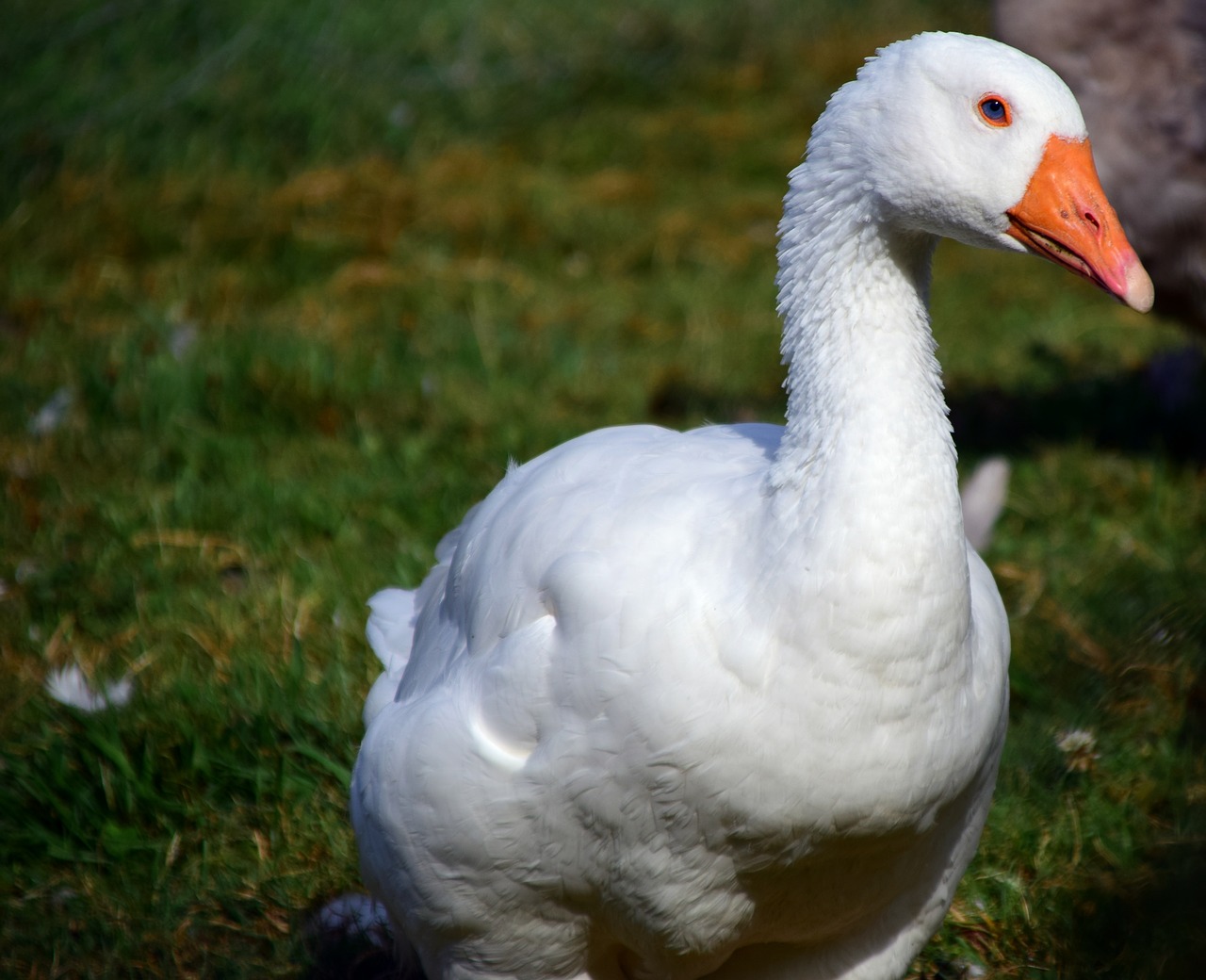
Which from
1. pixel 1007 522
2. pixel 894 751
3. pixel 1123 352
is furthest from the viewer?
pixel 1123 352

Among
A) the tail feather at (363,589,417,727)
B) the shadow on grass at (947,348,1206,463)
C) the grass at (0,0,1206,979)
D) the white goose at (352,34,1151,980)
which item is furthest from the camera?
the shadow on grass at (947,348,1206,463)

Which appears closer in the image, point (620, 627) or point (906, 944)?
point (620, 627)

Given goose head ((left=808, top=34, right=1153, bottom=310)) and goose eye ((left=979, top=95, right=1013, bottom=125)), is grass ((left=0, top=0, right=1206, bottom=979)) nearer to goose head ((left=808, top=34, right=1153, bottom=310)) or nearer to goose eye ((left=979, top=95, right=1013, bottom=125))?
goose head ((left=808, top=34, right=1153, bottom=310))

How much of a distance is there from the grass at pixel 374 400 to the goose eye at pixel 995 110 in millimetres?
1071

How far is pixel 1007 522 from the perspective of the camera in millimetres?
4414

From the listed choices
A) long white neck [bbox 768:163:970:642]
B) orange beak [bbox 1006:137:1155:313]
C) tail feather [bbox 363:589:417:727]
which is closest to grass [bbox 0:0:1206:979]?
tail feather [bbox 363:589:417:727]

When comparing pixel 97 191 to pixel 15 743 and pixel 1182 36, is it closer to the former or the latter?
pixel 15 743

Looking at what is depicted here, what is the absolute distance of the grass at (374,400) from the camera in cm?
317

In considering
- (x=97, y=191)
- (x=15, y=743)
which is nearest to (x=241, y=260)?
(x=97, y=191)

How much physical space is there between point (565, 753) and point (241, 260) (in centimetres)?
443

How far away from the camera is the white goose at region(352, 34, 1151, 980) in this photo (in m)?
2.10

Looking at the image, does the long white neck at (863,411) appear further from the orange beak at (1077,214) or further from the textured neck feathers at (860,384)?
the orange beak at (1077,214)

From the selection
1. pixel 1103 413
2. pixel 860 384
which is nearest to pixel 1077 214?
pixel 860 384

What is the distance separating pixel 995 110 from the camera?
2.12 metres
